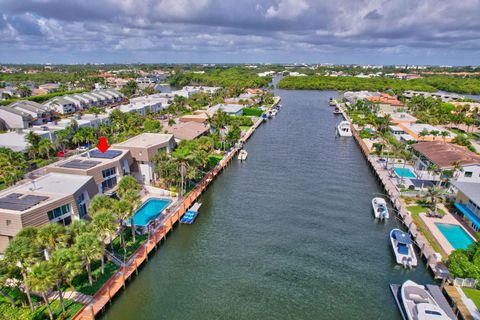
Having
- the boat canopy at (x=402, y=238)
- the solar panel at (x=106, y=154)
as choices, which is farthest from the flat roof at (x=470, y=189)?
the solar panel at (x=106, y=154)

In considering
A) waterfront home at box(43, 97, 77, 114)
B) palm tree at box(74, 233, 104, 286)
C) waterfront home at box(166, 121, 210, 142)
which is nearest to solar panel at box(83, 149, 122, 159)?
waterfront home at box(166, 121, 210, 142)

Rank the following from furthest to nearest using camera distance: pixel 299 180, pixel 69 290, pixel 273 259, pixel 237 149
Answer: pixel 237 149 < pixel 299 180 < pixel 273 259 < pixel 69 290

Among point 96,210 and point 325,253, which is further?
point 325,253

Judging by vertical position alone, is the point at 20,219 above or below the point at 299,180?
above

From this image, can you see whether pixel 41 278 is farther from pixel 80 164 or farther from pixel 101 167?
pixel 80 164

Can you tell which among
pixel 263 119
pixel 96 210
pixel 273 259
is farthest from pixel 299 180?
pixel 263 119

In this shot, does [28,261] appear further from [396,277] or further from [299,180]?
[299,180]

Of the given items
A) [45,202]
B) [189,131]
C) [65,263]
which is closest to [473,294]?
[65,263]
